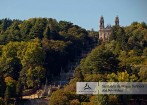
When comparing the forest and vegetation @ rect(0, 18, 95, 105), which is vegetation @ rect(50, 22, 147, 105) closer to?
the forest

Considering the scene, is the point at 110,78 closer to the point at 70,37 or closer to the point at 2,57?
the point at 2,57

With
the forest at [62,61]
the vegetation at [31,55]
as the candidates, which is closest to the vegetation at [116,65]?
the forest at [62,61]

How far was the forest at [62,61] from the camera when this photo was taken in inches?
2111

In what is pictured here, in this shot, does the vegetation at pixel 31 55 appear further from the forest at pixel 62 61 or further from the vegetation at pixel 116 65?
the vegetation at pixel 116 65

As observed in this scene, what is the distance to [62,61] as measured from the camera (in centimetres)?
7481

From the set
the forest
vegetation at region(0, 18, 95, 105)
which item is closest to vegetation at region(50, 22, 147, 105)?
the forest

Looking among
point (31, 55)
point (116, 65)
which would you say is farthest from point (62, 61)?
point (116, 65)

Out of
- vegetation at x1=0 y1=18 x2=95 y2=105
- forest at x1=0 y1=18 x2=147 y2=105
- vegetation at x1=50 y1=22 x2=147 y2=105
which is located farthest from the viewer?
vegetation at x1=0 y1=18 x2=95 y2=105

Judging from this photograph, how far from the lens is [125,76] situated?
2136 inches

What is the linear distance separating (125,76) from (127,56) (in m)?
13.6

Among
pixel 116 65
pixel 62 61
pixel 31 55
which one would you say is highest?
pixel 31 55

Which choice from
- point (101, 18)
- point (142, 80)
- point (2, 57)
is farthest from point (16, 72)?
point (101, 18)

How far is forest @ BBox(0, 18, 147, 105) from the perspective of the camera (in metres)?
53.6

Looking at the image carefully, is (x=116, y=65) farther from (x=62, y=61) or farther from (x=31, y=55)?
(x=62, y=61)
